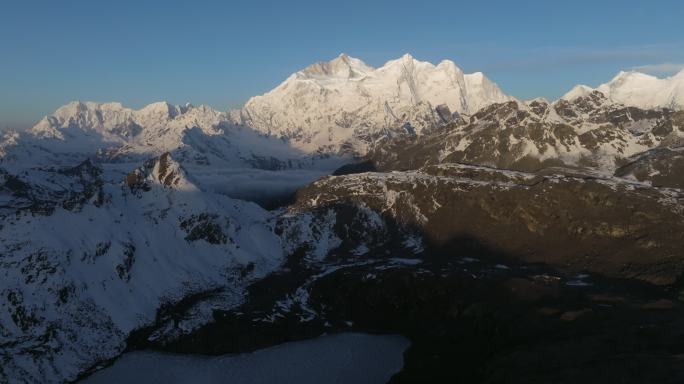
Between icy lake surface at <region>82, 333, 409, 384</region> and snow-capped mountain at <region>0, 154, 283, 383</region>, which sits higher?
snow-capped mountain at <region>0, 154, 283, 383</region>

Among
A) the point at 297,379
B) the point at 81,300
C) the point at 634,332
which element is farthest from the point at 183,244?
the point at 634,332

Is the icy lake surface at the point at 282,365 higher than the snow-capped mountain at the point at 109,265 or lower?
lower

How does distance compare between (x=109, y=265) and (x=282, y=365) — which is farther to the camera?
(x=109, y=265)

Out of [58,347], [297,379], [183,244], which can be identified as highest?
[183,244]

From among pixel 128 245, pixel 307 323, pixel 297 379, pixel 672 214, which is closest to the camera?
pixel 297 379

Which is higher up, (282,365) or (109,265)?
(109,265)

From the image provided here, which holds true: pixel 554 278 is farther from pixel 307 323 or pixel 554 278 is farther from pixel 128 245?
pixel 128 245

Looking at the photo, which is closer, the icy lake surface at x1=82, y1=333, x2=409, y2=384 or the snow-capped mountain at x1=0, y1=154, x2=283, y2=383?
the icy lake surface at x1=82, y1=333, x2=409, y2=384

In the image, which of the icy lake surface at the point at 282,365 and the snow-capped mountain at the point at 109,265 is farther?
the snow-capped mountain at the point at 109,265
